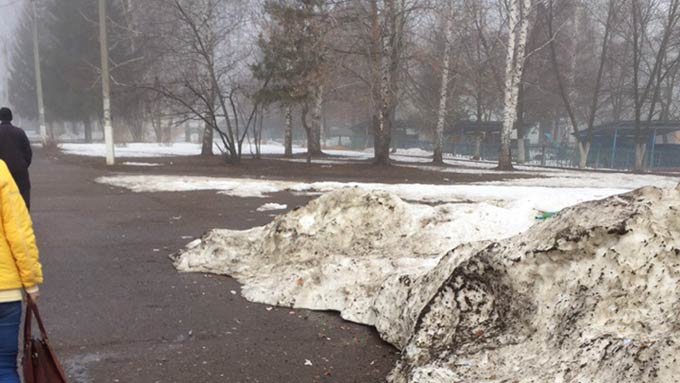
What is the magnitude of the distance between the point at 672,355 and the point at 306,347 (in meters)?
2.62

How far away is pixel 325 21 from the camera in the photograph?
762 inches

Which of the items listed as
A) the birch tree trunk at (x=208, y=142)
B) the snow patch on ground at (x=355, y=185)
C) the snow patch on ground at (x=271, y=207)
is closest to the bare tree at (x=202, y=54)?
the birch tree trunk at (x=208, y=142)

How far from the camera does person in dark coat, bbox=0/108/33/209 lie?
20.7ft

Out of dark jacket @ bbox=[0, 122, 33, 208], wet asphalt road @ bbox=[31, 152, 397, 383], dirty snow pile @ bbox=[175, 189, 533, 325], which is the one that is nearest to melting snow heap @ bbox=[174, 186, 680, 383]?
dirty snow pile @ bbox=[175, 189, 533, 325]

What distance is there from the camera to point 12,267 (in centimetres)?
268

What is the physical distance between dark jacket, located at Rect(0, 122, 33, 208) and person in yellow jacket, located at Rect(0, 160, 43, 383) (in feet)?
14.1

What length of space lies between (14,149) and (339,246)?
167 inches

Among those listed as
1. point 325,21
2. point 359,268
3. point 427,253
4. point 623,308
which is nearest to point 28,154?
point 359,268

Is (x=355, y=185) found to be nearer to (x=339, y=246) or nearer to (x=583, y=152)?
(x=339, y=246)

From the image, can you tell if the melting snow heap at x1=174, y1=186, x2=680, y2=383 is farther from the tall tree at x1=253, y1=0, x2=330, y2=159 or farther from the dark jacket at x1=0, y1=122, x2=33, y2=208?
the tall tree at x1=253, y1=0, x2=330, y2=159

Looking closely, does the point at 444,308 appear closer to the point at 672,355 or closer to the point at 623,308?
the point at 623,308

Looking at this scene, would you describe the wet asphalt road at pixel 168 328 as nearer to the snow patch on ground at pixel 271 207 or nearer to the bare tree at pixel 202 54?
the snow patch on ground at pixel 271 207

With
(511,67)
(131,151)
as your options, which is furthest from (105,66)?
(511,67)

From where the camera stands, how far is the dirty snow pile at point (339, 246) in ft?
16.9
